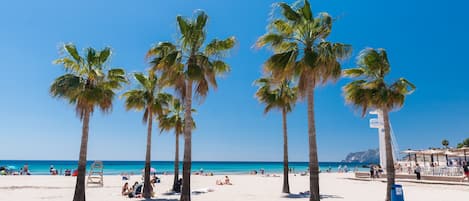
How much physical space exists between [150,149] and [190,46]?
7245 millimetres

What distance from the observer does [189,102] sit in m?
13.8

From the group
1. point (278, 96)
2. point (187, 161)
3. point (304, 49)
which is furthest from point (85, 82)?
point (278, 96)

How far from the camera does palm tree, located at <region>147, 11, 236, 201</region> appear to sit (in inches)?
526

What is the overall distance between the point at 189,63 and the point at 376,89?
7735 millimetres

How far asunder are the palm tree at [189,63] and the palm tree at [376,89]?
555cm

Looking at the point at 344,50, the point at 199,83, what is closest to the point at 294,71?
the point at 344,50

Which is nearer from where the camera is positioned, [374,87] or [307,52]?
[307,52]

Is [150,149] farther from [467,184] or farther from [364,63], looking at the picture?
[467,184]

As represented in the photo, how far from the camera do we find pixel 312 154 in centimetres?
1187

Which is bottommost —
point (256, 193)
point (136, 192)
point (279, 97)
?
point (256, 193)

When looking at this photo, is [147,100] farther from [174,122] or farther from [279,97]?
[279,97]

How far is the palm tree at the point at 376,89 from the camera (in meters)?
13.8

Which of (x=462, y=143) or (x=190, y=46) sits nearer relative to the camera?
(x=190, y=46)

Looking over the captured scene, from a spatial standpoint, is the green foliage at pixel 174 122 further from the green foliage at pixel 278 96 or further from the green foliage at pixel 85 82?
the green foliage at pixel 85 82
